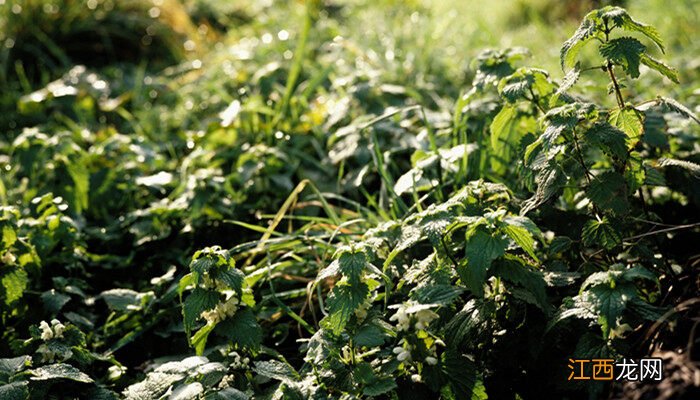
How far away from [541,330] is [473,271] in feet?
0.90

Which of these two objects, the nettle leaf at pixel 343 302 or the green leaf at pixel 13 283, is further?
the green leaf at pixel 13 283

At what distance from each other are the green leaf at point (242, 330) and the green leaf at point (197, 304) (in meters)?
0.09

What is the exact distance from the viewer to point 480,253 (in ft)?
4.81

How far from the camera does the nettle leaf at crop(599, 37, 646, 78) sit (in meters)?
1.52

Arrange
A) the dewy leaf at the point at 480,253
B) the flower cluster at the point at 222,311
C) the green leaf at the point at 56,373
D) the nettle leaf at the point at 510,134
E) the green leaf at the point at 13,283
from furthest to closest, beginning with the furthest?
the nettle leaf at the point at 510,134
the green leaf at the point at 13,283
the flower cluster at the point at 222,311
the green leaf at the point at 56,373
the dewy leaf at the point at 480,253

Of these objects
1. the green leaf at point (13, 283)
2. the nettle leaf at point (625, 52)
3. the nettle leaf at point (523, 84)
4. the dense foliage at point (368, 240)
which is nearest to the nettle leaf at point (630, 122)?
the dense foliage at point (368, 240)

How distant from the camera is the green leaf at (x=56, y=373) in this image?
1.57m

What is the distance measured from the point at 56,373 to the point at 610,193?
1373 millimetres

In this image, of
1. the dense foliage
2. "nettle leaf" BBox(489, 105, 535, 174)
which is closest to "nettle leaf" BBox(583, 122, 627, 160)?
the dense foliage

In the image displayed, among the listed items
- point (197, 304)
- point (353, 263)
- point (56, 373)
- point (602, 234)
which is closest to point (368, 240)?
point (353, 263)

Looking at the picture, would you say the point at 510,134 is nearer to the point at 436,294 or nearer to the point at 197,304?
the point at 436,294

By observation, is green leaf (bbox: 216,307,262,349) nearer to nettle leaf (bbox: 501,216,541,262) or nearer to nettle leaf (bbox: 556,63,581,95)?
nettle leaf (bbox: 501,216,541,262)

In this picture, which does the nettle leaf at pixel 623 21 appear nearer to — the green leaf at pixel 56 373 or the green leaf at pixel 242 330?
the green leaf at pixel 242 330

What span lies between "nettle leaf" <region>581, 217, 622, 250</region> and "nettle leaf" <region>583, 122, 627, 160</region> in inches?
7.0
